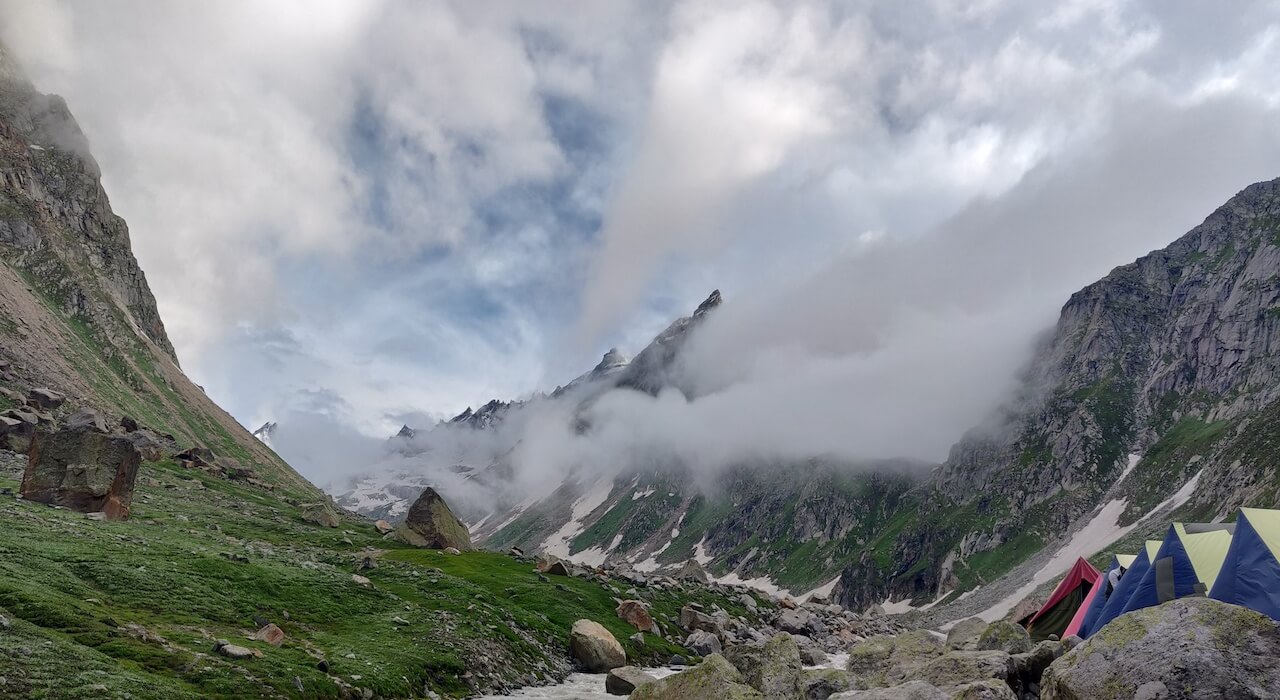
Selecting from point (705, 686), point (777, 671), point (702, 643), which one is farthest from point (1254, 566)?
point (702, 643)

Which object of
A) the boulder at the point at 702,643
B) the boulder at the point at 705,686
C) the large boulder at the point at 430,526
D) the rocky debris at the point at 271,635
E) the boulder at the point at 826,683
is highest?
the large boulder at the point at 430,526

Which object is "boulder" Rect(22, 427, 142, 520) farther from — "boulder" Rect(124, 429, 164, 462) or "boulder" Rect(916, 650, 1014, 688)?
"boulder" Rect(916, 650, 1014, 688)

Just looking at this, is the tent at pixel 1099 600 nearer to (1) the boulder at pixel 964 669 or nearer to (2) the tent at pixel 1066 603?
(2) the tent at pixel 1066 603

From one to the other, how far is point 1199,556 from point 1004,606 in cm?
17459

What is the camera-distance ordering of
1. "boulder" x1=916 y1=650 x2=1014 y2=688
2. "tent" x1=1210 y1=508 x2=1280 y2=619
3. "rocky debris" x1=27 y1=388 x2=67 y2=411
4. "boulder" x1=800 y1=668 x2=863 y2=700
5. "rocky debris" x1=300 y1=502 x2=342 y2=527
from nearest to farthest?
"boulder" x1=916 y1=650 x2=1014 y2=688
"tent" x1=1210 y1=508 x2=1280 y2=619
"boulder" x1=800 y1=668 x2=863 y2=700
"rocky debris" x1=300 y1=502 x2=342 y2=527
"rocky debris" x1=27 y1=388 x2=67 y2=411

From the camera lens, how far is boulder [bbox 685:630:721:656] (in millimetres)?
51312

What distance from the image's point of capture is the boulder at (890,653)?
36656 mm

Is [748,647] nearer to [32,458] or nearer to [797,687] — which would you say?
[797,687]

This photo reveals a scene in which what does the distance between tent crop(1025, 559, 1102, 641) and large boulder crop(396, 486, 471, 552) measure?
2231 inches

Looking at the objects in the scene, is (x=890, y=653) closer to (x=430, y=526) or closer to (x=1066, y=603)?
(x=1066, y=603)

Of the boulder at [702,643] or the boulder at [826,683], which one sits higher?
the boulder at [826,683]

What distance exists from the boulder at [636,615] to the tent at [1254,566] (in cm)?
3832

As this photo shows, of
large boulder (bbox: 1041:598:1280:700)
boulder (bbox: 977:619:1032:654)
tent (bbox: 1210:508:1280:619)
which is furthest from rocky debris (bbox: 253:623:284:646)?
tent (bbox: 1210:508:1280:619)

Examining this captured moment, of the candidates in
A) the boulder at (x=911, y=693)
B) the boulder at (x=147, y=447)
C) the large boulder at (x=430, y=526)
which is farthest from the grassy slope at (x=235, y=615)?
the boulder at (x=147, y=447)
